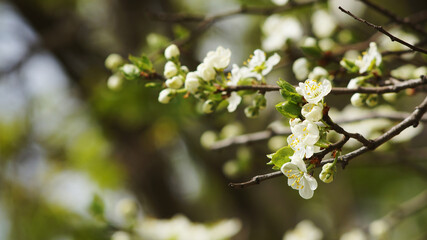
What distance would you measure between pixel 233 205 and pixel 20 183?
175 centimetres

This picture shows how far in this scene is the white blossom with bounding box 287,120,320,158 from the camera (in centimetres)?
76

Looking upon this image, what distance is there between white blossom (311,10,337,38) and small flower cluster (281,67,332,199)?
992 millimetres

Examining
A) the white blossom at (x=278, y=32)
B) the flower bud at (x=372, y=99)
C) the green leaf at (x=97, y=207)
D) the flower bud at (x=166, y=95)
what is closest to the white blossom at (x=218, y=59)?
the flower bud at (x=166, y=95)

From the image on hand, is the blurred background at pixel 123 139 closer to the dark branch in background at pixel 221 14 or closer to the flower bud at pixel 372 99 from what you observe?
the dark branch in background at pixel 221 14

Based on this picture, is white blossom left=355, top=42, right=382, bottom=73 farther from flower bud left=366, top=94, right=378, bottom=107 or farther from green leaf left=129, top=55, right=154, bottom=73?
green leaf left=129, top=55, right=154, bottom=73

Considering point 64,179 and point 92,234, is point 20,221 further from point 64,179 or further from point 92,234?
point 92,234

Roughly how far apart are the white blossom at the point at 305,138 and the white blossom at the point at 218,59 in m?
0.30

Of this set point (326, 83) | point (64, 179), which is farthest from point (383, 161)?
point (64, 179)

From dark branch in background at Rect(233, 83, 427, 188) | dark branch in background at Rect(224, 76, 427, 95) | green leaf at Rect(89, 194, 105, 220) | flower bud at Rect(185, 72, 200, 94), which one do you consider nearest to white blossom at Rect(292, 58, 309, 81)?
dark branch in background at Rect(224, 76, 427, 95)

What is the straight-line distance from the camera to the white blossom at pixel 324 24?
1758 mm

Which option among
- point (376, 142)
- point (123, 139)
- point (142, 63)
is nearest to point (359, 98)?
point (376, 142)

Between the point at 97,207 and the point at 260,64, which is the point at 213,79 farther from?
the point at 97,207

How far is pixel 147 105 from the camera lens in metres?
2.31

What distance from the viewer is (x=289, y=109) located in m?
0.81
